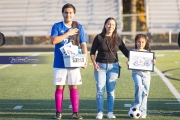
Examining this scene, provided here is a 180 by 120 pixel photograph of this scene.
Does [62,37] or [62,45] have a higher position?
[62,37]

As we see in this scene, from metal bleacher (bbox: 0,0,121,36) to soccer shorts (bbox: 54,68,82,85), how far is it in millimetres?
24498

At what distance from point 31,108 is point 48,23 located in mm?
24899

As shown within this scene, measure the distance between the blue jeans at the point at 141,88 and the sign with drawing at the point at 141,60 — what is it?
0.14 meters

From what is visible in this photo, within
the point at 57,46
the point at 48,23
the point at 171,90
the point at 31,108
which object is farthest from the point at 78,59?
the point at 48,23

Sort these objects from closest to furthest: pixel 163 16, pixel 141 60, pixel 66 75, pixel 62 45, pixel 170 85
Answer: pixel 62 45 < pixel 66 75 < pixel 141 60 < pixel 170 85 < pixel 163 16

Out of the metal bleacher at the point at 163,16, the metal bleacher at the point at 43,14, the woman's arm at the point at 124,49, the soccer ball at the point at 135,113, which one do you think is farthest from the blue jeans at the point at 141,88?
the metal bleacher at the point at 43,14

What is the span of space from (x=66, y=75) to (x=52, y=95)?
310cm

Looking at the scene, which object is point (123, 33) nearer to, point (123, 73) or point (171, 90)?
point (123, 73)

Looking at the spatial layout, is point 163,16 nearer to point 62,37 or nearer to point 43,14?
point 43,14

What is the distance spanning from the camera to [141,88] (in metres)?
9.00

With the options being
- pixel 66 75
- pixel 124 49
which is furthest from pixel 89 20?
pixel 66 75

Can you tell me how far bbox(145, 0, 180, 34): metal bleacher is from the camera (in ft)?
110

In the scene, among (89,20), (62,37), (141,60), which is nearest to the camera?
(62,37)

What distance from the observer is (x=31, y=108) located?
9.99 metres
